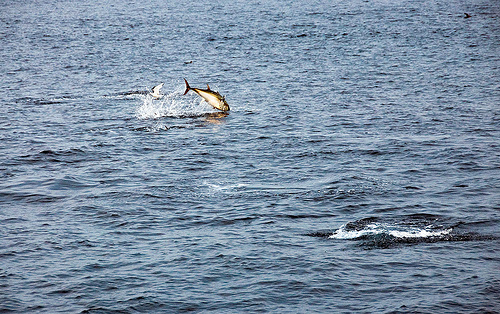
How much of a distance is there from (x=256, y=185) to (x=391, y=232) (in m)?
4.55

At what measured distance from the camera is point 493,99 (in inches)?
1045

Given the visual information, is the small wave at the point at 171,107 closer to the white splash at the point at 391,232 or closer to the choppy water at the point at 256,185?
the choppy water at the point at 256,185

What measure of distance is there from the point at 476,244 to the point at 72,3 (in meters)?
83.6

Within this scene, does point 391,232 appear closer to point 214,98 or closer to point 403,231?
point 403,231


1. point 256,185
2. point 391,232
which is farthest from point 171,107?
point 391,232

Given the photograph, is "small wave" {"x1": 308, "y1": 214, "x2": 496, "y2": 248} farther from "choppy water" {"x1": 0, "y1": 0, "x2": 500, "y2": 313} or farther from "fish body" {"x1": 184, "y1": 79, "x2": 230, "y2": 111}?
"fish body" {"x1": 184, "y1": 79, "x2": 230, "y2": 111}

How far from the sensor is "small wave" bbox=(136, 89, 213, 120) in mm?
26359

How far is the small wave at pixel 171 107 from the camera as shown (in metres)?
26.4

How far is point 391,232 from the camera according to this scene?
46.4 ft

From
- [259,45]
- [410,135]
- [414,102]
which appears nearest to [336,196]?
[410,135]

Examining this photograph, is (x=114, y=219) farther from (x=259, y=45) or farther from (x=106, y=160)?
(x=259, y=45)

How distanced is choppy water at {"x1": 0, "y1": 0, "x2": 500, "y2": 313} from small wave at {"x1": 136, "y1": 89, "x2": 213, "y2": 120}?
0.45ft

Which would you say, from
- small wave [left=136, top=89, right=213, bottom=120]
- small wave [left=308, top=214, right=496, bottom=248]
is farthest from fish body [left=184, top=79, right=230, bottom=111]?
small wave [left=308, top=214, right=496, bottom=248]

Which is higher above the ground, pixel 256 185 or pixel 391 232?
pixel 256 185
